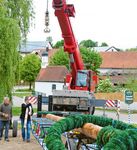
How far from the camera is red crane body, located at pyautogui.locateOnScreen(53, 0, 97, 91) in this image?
2047 centimetres

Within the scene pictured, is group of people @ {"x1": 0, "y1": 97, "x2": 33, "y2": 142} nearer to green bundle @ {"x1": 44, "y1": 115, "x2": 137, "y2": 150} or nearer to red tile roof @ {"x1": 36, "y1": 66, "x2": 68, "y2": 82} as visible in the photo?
green bundle @ {"x1": 44, "y1": 115, "x2": 137, "y2": 150}

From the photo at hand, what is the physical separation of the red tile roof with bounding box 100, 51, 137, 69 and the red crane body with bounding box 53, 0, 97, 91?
6634 cm

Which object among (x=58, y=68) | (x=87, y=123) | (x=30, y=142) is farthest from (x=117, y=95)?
(x=87, y=123)

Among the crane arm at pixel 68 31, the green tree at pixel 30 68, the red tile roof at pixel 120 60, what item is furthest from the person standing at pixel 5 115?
the red tile roof at pixel 120 60

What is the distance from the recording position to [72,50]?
2188cm

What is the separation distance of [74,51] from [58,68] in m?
46.7

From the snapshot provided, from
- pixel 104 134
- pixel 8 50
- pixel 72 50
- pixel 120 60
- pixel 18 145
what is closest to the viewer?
pixel 104 134

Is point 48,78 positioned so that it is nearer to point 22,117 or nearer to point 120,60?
point 120,60

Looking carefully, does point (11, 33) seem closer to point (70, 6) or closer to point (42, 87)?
point (70, 6)

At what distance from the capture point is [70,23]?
21.1 meters

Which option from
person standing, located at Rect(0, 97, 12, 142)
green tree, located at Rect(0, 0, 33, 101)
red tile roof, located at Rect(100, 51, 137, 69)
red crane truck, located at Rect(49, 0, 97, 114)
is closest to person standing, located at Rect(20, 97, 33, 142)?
person standing, located at Rect(0, 97, 12, 142)

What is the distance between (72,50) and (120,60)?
2824 inches

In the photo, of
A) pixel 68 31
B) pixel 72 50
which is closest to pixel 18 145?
pixel 68 31

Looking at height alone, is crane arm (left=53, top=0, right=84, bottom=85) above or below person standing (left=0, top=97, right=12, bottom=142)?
above
